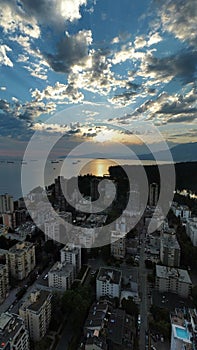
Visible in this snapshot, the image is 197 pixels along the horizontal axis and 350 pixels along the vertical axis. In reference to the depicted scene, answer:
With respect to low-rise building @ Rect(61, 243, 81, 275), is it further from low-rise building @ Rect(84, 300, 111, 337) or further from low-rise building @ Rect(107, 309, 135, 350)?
low-rise building @ Rect(107, 309, 135, 350)

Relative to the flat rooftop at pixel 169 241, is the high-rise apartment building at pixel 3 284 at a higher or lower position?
lower

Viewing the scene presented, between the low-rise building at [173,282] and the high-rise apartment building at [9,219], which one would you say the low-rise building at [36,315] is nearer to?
the low-rise building at [173,282]

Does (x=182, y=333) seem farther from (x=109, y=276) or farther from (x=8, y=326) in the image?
(x=8, y=326)

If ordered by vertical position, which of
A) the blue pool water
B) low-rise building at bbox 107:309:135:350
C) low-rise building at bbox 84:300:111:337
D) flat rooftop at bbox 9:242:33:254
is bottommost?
low-rise building at bbox 107:309:135:350

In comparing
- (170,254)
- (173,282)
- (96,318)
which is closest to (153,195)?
(170,254)

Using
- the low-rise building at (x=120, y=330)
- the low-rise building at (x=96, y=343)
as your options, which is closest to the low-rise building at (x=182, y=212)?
the low-rise building at (x=120, y=330)

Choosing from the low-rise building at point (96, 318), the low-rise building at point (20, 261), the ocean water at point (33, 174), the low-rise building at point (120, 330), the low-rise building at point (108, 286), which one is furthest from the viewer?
the ocean water at point (33, 174)

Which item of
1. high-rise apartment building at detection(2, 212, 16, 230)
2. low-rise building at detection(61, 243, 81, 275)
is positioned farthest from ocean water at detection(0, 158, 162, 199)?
low-rise building at detection(61, 243, 81, 275)
